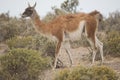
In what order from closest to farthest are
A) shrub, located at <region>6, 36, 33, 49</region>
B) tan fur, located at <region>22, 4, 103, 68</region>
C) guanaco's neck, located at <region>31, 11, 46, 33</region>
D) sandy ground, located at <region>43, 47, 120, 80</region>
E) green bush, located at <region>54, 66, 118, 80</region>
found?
green bush, located at <region>54, 66, 118, 80</region> < sandy ground, located at <region>43, 47, 120, 80</region> < tan fur, located at <region>22, 4, 103, 68</region> < guanaco's neck, located at <region>31, 11, 46, 33</region> < shrub, located at <region>6, 36, 33, 49</region>

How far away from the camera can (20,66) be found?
1201cm

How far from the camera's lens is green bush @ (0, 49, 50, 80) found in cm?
1192

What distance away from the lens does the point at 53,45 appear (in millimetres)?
17312

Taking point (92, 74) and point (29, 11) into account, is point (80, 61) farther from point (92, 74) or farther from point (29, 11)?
point (92, 74)

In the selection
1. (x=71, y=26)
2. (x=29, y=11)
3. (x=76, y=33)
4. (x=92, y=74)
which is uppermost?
(x=29, y=11)

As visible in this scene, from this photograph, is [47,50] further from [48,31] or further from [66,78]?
[66,78]

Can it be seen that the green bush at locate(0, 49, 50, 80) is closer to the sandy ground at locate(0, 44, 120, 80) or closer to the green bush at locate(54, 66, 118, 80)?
the sandy ground at locate(0, 44, 120, 80)

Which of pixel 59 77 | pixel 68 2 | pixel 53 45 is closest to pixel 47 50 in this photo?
pixel 53 45

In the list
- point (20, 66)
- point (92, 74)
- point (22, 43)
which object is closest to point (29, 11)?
point (20, 66)

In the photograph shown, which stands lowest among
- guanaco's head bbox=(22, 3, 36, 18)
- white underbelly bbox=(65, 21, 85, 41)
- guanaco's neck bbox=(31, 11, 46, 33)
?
white underbelly bbox=(65, 21, 85, 41)

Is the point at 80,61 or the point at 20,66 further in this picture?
the point at 80,61

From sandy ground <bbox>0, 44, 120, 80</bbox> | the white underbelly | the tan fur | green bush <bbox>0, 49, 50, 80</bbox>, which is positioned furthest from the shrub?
green bush <bbox>0, 49, 50, 80</bbox>

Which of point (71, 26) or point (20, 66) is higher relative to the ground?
point (71, 26)

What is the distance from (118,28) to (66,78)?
18.6 metres
